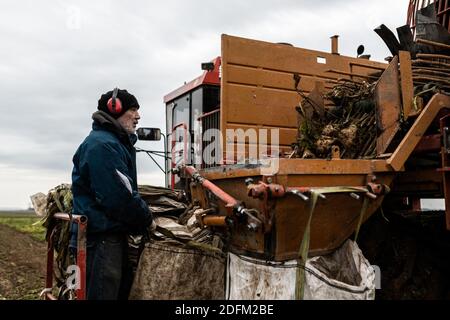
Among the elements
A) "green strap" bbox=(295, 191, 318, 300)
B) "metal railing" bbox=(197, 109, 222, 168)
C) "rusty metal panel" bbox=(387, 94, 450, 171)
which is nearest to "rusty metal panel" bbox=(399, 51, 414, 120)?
"rusty metal panel" bbox=(387, 94, 450, 171)

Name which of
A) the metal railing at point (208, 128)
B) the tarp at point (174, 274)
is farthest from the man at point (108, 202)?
the metal railing at point (208, 128)

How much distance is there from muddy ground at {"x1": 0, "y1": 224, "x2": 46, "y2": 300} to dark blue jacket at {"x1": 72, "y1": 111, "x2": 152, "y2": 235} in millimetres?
5568

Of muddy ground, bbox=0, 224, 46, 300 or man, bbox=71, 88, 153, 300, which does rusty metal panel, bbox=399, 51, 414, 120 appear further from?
muddy ground, bbox=0, 224, 46, 300

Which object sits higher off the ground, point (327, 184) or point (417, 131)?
point (417, 131)

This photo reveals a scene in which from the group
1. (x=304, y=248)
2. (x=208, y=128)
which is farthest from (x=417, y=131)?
(x=208, y=128)

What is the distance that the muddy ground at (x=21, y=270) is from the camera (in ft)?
28.8

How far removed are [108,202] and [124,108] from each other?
772 mm

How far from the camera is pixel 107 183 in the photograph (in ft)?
10.8

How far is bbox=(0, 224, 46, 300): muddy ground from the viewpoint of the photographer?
28.8 feet

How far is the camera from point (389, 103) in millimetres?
3715

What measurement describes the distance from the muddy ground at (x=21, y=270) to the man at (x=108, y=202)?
18.1 feet

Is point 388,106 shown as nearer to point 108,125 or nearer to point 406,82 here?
point 406,82

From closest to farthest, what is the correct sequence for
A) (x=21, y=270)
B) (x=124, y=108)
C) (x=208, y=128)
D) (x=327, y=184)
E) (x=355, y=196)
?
(x=355, y=196), (x=327, y=184), (x=124, y=108), (x=208, y=128), (x=21, y=270)

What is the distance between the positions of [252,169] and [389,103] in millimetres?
1260
